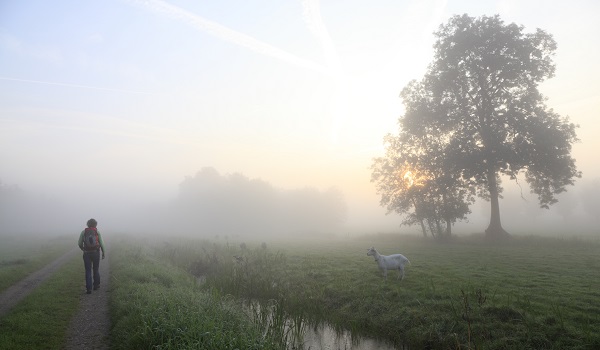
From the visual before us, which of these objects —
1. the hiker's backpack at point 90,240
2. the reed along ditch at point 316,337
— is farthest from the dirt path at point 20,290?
the reed along ditch at point 316,337

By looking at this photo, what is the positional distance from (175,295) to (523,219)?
12917 centimetres

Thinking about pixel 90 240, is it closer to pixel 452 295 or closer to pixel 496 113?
pixel 452 295

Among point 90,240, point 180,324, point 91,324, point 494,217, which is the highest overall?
point 90,240

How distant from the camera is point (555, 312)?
31.9 feet

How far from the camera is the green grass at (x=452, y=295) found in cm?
914

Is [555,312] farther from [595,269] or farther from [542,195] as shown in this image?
[542,195]

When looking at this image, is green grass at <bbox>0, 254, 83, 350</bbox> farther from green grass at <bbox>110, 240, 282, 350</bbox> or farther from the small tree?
the small tree

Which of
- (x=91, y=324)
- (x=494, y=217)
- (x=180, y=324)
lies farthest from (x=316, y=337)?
(x=494, y=217)

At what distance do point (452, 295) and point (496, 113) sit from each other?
24.7 metres

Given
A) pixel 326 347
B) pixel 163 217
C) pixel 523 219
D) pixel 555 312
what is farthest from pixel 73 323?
pixel 163 217

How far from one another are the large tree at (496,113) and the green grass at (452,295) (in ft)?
26.4

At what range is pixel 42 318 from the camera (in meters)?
10.0

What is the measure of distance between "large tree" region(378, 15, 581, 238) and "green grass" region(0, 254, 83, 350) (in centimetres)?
3176

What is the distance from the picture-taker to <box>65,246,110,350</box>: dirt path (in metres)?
8.35
